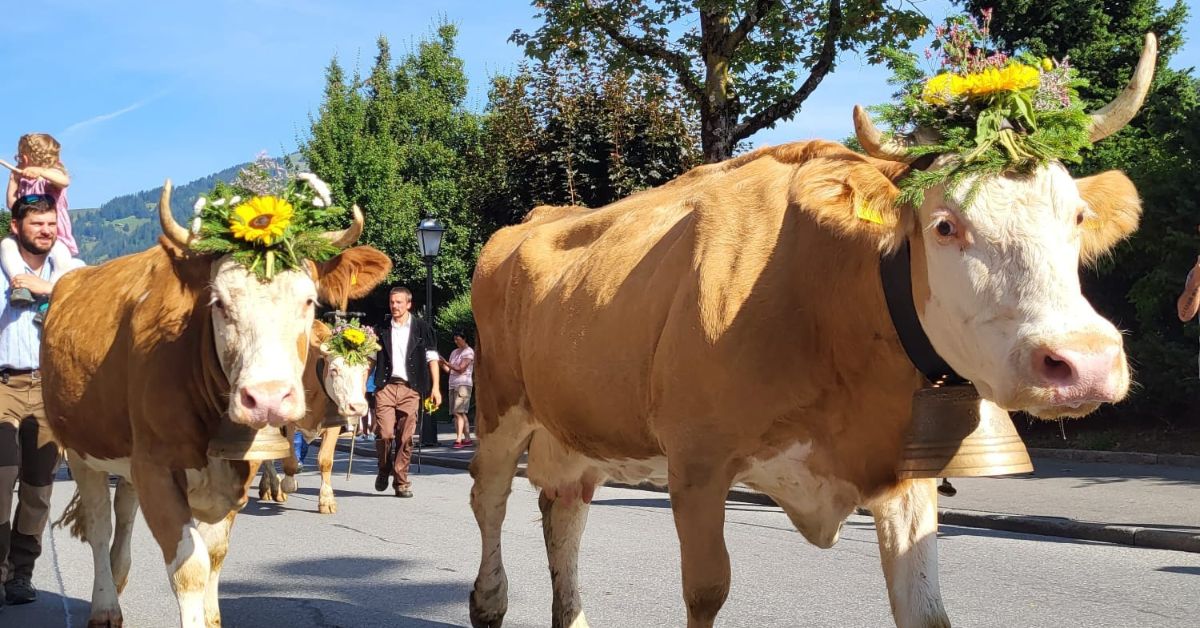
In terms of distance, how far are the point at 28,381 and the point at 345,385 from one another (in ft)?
10.4

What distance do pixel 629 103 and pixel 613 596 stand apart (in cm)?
1170

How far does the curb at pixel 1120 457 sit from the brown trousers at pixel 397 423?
7942mm

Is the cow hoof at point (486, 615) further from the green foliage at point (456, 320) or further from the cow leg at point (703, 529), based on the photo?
the green foliage at point (456, 320)

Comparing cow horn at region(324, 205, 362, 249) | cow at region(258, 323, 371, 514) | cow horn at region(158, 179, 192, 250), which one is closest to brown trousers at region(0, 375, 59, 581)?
cow horn at region(158, 179, 192, 250)

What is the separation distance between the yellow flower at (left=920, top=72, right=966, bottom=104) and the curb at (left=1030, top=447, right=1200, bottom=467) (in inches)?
450

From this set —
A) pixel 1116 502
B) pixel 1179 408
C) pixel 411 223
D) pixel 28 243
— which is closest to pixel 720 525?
pixel 28 243

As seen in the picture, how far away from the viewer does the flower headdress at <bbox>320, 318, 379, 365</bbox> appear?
31.6ft

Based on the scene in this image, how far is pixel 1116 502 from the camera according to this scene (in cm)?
1038

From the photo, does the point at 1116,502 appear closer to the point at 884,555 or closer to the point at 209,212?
the point at 884,555

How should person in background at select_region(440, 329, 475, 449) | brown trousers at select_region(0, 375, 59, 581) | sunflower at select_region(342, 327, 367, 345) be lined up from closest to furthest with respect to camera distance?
brown trousers at select_region(0, 375, 59, 581)
sunflower at select_region(342, 327, 367, 345)
person in background at select_region(440, 329, 475, 449)

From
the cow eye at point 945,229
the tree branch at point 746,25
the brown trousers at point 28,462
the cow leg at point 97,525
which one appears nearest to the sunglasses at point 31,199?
the brown trousers at point 28,462

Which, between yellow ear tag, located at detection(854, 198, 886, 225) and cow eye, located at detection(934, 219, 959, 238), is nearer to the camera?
cow eye, located at detection(934, 219, 959, 238)

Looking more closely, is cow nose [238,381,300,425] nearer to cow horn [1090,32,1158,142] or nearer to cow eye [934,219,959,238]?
cow eye [934,219,959,238]

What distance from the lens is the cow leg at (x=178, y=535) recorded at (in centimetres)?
459
